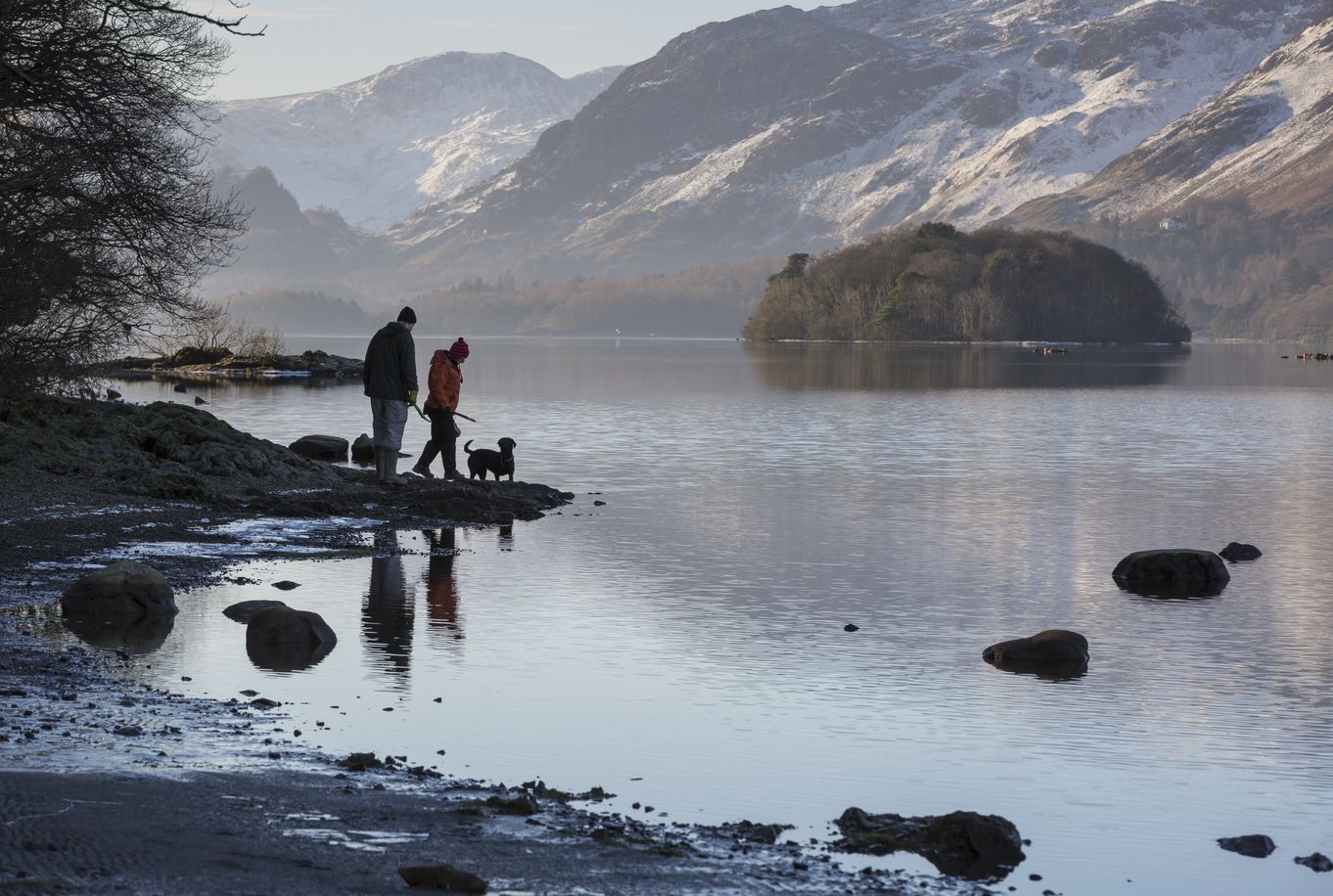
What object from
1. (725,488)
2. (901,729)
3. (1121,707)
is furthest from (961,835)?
(725,488)

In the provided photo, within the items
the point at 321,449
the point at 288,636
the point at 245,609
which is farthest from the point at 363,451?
the point at 288,636

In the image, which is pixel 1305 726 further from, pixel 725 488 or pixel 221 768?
pixel 725 488

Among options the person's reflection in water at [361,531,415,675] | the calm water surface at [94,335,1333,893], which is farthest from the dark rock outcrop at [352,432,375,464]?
the person's reflection in water at [361,531,415,675]

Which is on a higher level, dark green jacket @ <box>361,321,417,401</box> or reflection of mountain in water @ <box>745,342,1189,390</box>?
dark green jacket @ <box>361,321,417,401</box>

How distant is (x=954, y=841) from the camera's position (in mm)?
11625

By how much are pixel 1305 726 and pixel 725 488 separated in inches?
869

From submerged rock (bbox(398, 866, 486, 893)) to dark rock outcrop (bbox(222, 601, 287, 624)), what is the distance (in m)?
9.19

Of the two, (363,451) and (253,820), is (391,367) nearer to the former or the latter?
(363,451)

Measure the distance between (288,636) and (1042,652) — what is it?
7.69 metres

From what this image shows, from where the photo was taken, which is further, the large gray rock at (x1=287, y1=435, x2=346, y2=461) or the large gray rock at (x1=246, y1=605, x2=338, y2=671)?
the large gray rock at (x1=287, y1=435, x2=346, y2=461)

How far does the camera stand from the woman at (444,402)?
32.0 metres

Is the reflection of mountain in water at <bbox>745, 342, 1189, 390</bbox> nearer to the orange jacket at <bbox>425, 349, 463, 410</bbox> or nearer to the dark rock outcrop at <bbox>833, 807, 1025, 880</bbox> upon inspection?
the orange jacket at <bbox>425, 349, 463, 410</bbox>

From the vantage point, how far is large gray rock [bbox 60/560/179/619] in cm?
1864

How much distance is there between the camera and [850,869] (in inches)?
434
